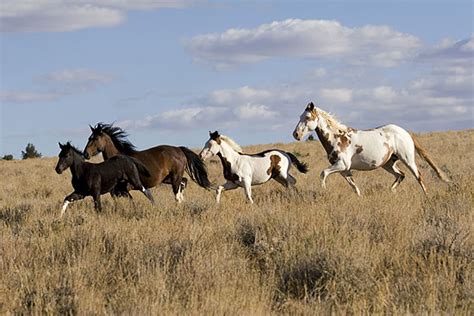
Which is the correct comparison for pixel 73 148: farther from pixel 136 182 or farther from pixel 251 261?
pixel 251 261

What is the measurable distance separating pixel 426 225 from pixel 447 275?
2346 millimetres

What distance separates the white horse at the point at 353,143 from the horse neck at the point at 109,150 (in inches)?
156

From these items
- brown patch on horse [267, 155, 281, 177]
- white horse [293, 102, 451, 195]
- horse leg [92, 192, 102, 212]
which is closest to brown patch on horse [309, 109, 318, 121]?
white horse [293, 102, 451, 195]

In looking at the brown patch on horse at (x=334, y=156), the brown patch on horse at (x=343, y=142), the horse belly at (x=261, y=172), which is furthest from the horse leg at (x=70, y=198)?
the brown patch on horse at (x=343, y=142)

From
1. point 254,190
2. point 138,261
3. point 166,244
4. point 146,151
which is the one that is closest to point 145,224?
point 166,244

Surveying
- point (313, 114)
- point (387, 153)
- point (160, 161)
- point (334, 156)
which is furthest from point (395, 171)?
point (160, 161)

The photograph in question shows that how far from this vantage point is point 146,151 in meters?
16.4

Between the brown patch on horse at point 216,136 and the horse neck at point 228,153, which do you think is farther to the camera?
the brown patch on horse at point 216,136

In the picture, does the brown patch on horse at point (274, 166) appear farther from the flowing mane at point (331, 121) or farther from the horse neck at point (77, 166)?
the horse neck at point (77, 166)

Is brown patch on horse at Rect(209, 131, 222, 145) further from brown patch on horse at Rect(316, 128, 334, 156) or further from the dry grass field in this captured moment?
the dry grass field

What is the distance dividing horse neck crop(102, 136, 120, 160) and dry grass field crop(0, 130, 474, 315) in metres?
4.61

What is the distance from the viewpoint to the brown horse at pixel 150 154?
52.6ft

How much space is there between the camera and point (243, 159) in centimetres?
1537

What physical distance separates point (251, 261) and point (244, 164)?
22.8 feet
